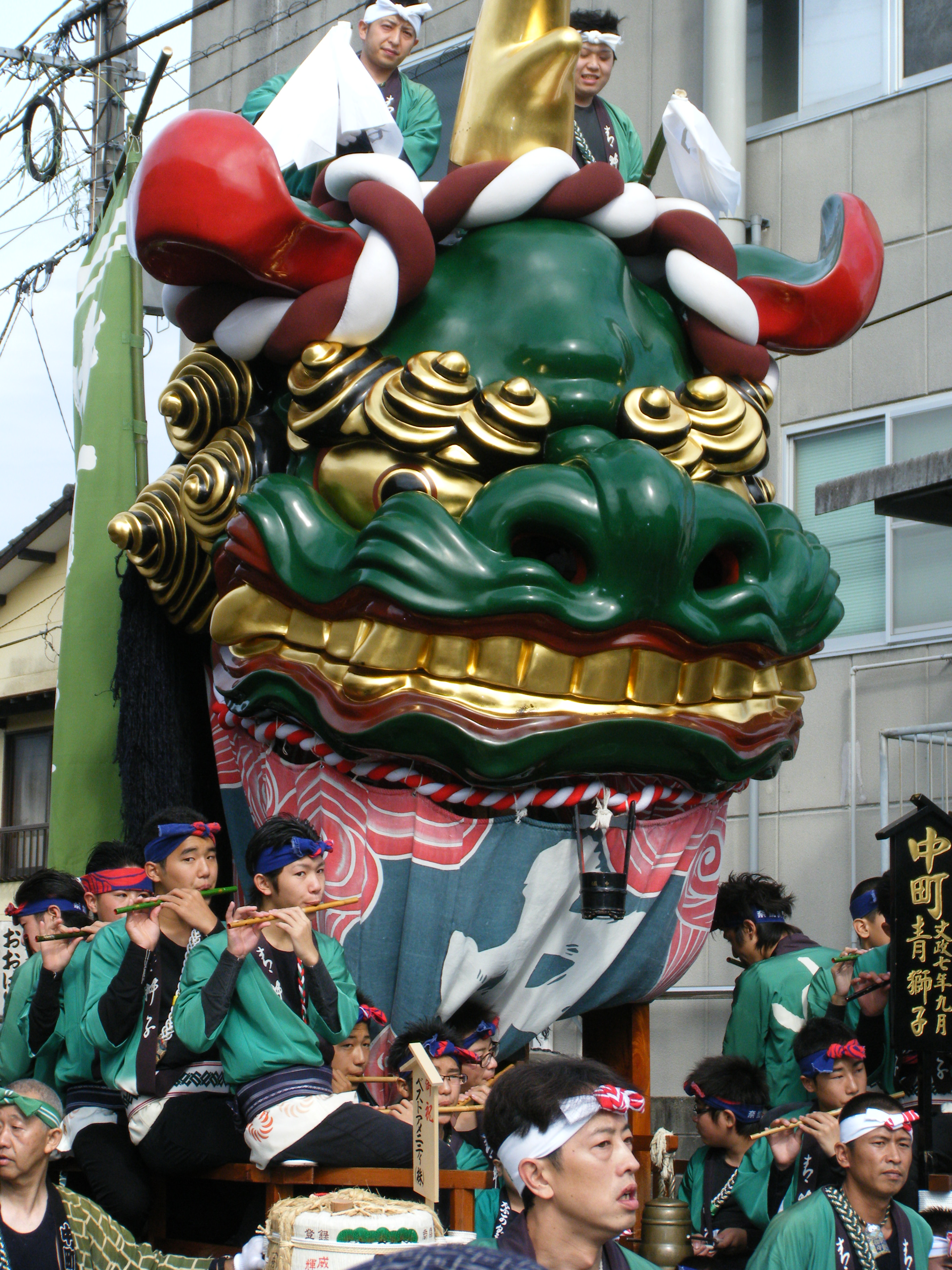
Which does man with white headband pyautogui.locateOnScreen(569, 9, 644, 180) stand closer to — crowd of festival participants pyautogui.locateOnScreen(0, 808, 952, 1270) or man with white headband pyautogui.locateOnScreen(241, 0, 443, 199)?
man with white headband pyautogui.locateOnScreen(241, 0, 443, 199)

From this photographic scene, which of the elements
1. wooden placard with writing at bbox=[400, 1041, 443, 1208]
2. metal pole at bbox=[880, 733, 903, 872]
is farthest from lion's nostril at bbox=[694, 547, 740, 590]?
metal pole at bbox=[880, 733, 903, 872]

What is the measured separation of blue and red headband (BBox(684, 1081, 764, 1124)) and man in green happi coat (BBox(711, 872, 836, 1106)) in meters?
0.20

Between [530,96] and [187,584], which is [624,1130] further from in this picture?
[530,96]

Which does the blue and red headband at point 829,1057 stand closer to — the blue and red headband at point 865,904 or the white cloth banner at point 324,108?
the blue and red headband at point 865,904

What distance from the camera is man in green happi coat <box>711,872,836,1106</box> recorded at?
4863mm

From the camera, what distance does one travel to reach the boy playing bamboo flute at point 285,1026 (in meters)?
3.62

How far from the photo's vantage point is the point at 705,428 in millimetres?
4094

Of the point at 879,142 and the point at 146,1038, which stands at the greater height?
the point at 879,142

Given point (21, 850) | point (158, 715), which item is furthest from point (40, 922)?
point (21, 850)

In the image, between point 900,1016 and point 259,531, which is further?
point 900,1016

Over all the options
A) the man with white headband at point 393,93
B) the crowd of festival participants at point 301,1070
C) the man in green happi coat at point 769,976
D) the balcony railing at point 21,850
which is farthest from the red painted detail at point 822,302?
the balcony railing at point 21,850

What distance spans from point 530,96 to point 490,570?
129 centimetres

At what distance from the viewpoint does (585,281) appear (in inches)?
160

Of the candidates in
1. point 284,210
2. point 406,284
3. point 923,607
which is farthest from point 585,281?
point 923,607
